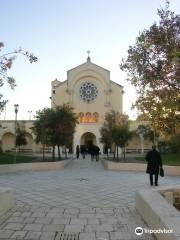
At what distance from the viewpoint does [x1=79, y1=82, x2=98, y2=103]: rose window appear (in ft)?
200

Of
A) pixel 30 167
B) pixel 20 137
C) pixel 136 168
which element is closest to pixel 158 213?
pixel 136 168

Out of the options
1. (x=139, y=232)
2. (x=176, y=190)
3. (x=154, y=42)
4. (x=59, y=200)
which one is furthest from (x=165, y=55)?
(x=59, y=200)

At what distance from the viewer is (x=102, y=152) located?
58656 mm

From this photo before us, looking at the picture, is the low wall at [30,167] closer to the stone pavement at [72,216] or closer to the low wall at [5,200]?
the stone pavement at [72,216]

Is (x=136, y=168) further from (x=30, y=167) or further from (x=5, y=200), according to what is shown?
(x=5, y=200)

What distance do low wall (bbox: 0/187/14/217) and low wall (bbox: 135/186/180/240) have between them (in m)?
3.00

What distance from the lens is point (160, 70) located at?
29.6 feet

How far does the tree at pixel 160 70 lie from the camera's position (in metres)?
8.66

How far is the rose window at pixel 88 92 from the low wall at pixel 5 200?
51914 millimetres

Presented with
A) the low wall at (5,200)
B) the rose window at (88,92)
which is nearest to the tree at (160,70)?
the low wall at (5,200)

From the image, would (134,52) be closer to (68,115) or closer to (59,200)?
(59,200)

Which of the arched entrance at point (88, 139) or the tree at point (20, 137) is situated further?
the arched entrance at point (88, 139)

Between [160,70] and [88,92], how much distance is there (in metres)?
52.2

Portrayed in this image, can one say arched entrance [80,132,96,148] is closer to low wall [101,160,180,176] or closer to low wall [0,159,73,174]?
low wall [0,159,73,174]
